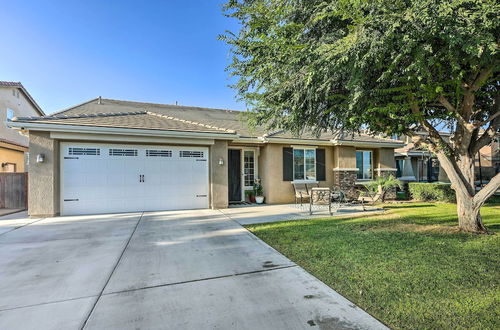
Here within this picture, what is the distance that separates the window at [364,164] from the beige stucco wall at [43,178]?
13.7 meters

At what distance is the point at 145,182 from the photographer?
9109 mm

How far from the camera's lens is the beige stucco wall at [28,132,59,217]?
25.4 feet

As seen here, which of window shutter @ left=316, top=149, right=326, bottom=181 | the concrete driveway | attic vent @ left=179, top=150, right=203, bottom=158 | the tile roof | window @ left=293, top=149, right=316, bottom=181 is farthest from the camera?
window shutter @ left=316, top=149, right=326, bottom=181

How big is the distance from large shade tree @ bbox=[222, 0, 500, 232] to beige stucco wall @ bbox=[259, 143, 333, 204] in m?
4.11

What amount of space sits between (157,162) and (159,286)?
6.77m

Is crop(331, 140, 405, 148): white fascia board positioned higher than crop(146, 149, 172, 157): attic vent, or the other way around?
crop(331, 140, 405, 148): white fascia board

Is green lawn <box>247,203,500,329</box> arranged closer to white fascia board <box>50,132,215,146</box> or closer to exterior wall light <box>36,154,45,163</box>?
white fascia board <box>50,132,215,146</box>

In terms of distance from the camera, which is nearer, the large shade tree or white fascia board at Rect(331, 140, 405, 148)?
the large shade tree

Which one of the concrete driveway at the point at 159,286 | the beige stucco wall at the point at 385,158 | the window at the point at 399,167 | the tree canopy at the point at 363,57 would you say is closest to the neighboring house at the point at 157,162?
the beige stucco wall at the point at 385,158

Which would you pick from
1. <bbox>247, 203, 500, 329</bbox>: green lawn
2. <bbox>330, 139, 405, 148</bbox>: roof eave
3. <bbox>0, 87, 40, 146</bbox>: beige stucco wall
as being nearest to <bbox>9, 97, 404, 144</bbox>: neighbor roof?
<bbox>330, 139, 405, 148</bbox>: roof eave

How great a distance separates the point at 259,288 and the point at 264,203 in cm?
821

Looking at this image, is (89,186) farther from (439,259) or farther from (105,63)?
(439,259)

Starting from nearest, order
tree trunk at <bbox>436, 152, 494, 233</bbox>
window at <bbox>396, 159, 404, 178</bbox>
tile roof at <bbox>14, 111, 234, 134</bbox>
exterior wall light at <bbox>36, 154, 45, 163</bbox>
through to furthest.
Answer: tree trunk at <bbox>436, 152, 494, 233</bbox>, exterior wall light at <bbox>36, 154, 45, 163</bbox>, tile roof at <bbox>14, 111, 234, 134</bbox>, window at <bbox>396, 159, 404, 178</bbox>

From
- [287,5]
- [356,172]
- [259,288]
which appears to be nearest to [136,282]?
[259,288]
